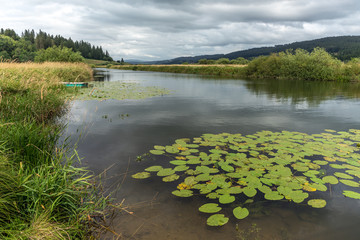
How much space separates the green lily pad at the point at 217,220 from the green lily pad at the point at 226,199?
0.41 meters

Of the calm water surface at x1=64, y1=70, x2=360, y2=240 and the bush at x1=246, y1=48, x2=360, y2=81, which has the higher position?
the bush at x1=246, y1=48, x2=360, y2=81

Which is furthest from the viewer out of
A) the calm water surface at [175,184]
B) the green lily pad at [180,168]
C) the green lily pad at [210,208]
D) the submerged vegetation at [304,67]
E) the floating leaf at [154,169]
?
the submerged vegetation at [304,67]

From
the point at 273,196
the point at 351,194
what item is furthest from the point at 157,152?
the point at 351,194

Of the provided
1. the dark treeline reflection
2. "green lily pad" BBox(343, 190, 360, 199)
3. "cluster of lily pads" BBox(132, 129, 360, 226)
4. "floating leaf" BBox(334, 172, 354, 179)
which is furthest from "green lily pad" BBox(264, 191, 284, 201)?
the dark treeline reflection

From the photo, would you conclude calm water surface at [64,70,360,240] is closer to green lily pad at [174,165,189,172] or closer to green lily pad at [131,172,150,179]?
green lily pad at [131,172,150,179]

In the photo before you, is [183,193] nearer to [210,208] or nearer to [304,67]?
[210,208]

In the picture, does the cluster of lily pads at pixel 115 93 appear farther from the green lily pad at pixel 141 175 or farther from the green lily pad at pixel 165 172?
the green lily pad at pixel 165 172

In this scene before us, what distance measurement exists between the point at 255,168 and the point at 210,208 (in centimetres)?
201

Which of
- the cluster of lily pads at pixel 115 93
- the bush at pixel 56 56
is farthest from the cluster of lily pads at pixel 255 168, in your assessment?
the bush at pixel 56 56

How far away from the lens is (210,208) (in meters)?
3.96

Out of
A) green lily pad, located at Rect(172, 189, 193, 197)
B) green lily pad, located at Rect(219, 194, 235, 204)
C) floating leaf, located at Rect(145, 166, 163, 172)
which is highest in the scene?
floating leaf, located at Rect(145, 166, 163, 172)

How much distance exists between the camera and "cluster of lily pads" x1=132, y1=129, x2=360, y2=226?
439 centimetres

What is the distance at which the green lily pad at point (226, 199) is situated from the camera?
13.6 ft

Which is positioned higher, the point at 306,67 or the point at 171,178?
the point at 306,67
